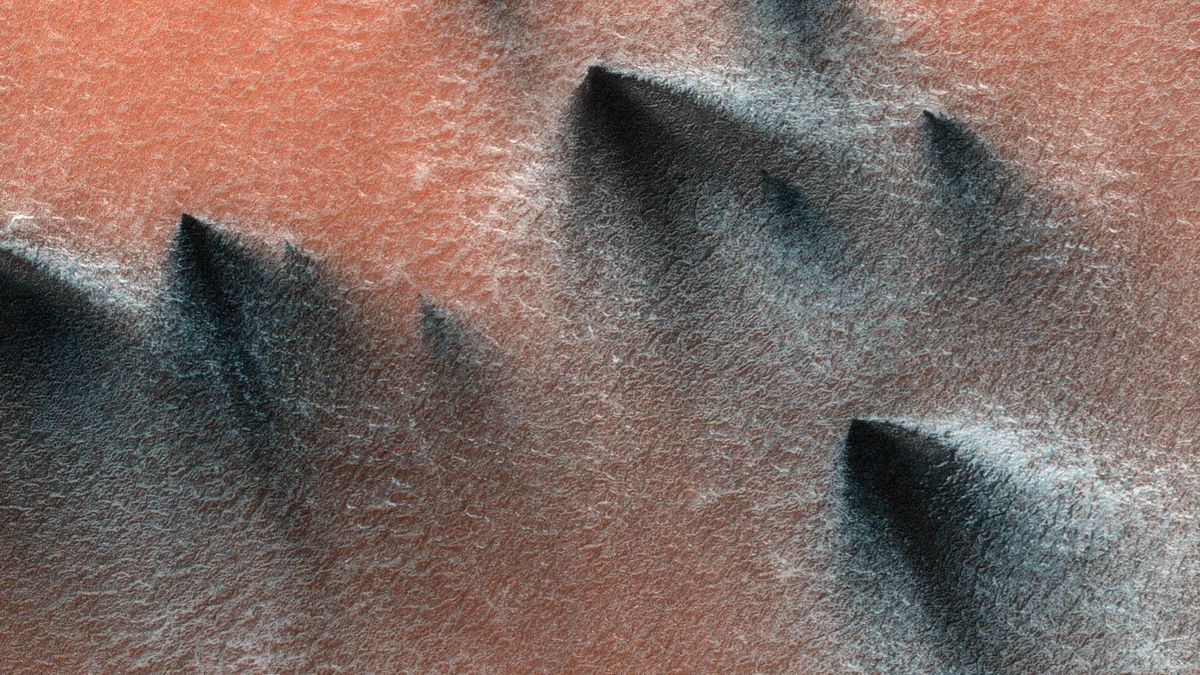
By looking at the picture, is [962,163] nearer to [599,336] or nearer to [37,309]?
[599,336]

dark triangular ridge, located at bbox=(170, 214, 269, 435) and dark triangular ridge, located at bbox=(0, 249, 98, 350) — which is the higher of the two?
dark triangular ridge, located at bbox=(0, 249, 98, 350)

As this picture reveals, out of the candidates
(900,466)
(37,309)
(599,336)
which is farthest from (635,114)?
(37,309)

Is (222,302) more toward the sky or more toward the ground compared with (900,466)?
more toward the sky

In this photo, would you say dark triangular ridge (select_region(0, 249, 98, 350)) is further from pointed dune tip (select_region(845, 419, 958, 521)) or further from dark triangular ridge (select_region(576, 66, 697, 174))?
pointed dune tip (select_region(845, 419, 958, 521))

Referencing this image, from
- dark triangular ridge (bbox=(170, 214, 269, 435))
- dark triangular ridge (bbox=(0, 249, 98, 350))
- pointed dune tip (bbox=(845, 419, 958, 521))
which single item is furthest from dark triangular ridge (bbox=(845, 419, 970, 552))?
dark triangular ridge (bbox=(0, 249, 98, 350))

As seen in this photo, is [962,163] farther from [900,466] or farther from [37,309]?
[37,309]

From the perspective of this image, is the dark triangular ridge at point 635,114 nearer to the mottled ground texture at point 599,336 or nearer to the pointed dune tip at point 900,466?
the mottled ground texture at point 599,336

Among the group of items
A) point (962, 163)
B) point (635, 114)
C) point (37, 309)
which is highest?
point (37, 309)

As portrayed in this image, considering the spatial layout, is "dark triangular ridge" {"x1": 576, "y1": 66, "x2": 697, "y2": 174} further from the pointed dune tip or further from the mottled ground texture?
the pointed dune tip

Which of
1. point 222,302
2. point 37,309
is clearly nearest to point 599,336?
point 222,302

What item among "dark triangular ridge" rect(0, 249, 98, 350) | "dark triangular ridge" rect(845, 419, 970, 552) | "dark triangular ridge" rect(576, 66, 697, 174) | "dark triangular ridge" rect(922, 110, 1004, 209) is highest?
"dark triangular ridge" rect(0, 249, 98, 350)
